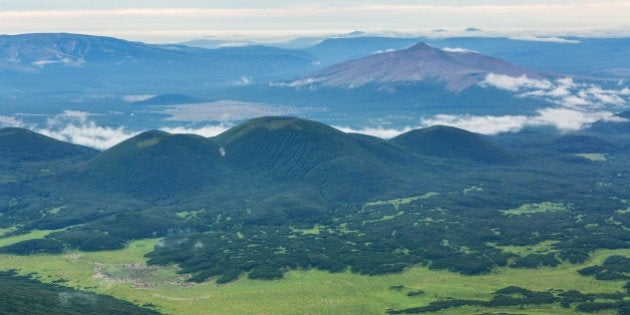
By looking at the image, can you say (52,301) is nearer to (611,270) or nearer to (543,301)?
(543,301)

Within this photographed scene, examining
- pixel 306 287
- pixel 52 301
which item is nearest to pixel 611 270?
pixel 306 287

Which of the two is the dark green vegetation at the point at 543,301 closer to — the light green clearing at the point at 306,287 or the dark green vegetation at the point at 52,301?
the light green clearing at the point at 306,287

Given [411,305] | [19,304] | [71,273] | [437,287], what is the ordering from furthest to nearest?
[71,273], [437,287], [411,305], [19,304]

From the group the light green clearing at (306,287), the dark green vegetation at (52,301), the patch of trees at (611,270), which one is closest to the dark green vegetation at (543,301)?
the light green clearing at (306,287)

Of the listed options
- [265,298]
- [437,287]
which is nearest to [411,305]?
[437,287]

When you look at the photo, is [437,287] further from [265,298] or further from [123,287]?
[123,287]

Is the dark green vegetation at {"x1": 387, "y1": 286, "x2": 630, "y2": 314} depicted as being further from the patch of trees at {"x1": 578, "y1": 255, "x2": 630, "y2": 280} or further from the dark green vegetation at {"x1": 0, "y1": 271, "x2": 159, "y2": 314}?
the dark green vegetation at {"x1": 0, "y1": 271, "x2": 159, "y2": 314}
